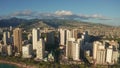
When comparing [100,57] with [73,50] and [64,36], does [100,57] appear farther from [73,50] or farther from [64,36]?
[64,36]

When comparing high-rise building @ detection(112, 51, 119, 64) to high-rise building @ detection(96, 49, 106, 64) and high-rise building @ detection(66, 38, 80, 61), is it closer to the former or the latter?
high-rise building @ detection(96, 49, 106, 64)

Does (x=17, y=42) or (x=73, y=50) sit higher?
(x=17, y=42)

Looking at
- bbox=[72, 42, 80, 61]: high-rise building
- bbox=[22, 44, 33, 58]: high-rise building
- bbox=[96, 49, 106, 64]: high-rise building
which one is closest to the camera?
bbox=[96, 49, 106, 64]: high-rise building

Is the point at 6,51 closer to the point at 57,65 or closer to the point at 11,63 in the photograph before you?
the point at 11,63

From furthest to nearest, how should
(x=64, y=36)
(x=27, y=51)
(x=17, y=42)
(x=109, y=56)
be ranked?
(x=64, y=36) → (x=17, y=42) → (x=27, y=51) → (x=109, y=56)

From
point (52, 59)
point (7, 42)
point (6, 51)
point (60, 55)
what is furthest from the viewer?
point (7, 42)

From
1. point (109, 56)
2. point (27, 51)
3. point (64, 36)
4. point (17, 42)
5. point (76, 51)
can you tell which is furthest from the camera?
point (64, 36)

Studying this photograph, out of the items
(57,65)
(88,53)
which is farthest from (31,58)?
(88,53)

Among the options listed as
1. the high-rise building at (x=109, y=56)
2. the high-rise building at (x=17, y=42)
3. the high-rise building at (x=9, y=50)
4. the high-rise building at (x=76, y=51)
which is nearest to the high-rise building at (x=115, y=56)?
the high-rise building at (x=109, y=56)

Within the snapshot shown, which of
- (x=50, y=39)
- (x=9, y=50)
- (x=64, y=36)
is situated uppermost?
(x=64, y=36)

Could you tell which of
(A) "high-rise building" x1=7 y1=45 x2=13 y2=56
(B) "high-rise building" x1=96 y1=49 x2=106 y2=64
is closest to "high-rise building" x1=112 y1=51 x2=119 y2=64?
(B) "high-rise building" x1=96 y1=49 x2=106 y2=64

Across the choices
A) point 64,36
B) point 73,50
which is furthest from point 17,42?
point 73,50
